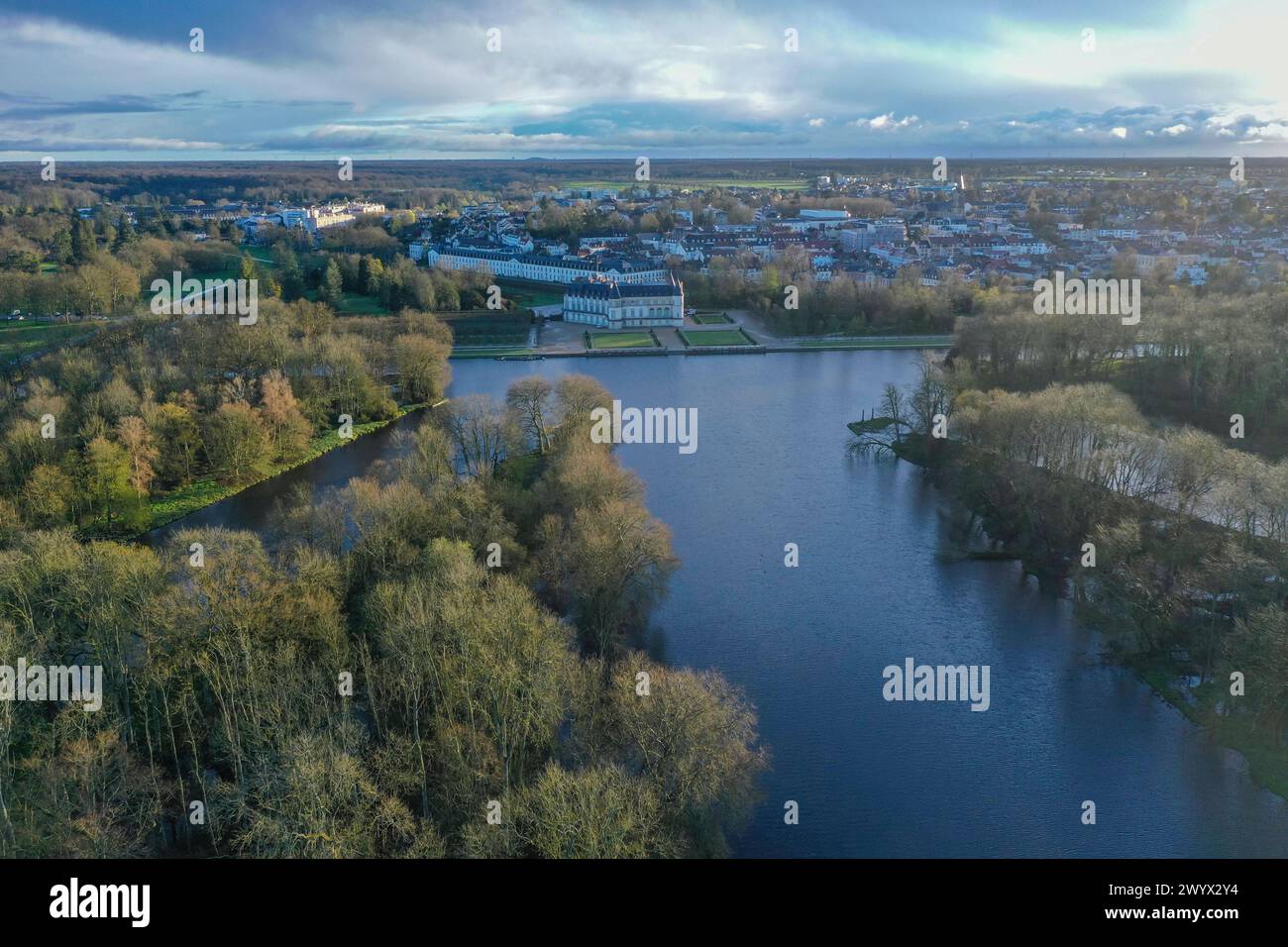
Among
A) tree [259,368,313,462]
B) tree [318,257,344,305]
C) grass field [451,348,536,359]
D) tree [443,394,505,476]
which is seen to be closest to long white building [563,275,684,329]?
grass field [451,348,536,359]

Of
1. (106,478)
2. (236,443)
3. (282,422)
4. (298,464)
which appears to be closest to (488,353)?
(298,464)

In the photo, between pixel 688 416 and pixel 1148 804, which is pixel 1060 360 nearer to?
pixel 688 416

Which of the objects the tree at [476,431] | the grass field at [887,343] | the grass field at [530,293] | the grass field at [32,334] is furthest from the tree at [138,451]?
the grass field at [530,293]

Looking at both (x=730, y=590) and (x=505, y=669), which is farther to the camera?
(x=730, y=590)

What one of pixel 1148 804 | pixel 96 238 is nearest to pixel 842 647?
pixel 1148 804
